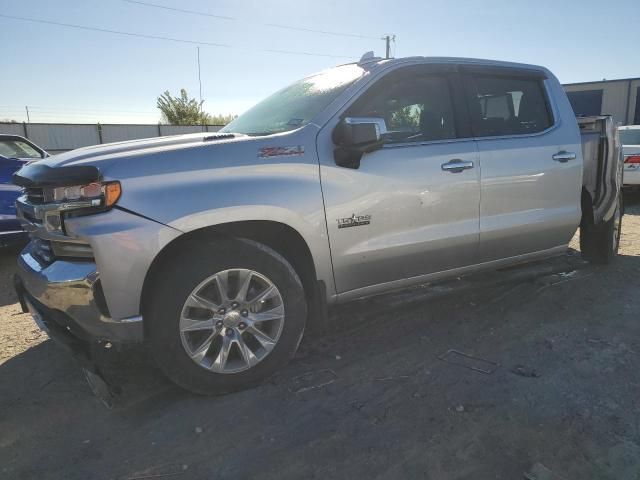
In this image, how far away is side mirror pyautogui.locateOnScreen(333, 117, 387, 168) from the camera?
2.90 metres

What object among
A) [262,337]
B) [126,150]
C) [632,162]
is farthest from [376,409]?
[632,162]

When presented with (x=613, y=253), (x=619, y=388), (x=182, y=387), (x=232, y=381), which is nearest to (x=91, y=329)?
(x=182, y=387)

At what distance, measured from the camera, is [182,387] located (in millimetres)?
2771

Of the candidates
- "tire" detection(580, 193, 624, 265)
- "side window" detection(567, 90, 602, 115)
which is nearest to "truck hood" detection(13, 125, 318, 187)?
"tire" detection(580, 193, 624, 265)

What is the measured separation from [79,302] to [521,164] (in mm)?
3191

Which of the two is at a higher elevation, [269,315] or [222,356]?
[269,315]

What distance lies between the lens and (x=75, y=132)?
2472cm

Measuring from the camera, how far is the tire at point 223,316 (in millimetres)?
2607

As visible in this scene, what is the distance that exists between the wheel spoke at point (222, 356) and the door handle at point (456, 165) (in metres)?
1.85

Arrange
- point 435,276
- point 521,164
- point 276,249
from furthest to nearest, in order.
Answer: point 521,164
point 435,276
point 276,249

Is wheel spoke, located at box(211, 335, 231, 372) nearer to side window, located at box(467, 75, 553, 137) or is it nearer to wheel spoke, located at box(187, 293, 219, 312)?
wheel spoke, located at box(187, 293, 219, 312)

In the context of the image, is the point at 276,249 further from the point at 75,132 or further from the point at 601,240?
the point at 75,132

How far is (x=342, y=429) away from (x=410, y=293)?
1.78 m

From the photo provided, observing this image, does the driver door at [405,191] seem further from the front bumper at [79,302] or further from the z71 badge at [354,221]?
the front bumper at [79,302]
